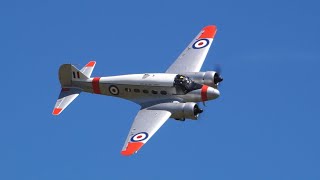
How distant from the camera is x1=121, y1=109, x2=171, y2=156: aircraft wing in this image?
5209cm

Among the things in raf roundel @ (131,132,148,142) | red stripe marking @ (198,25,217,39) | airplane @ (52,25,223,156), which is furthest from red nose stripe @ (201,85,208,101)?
red stripe marking @ (198,25,217,39)

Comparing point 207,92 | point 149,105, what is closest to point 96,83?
point 149,105

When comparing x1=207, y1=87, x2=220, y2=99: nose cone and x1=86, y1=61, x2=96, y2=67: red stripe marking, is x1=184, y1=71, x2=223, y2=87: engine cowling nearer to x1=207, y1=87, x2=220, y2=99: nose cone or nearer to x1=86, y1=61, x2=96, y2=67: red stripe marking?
x1=207, y1=87, x2=220, y2=99: nose cone

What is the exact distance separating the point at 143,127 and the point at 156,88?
14.2ft

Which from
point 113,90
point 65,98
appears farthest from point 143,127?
point 65,98

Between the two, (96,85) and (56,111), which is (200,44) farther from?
(56,111)

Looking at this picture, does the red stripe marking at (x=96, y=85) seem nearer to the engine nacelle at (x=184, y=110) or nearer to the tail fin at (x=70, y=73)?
the tail fin at (x=70, y=73)

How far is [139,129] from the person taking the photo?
178 ft

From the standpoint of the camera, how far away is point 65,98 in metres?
61.3

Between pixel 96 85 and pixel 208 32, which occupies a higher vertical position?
pixel 208 32

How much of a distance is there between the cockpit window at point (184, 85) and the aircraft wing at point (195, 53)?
3.82 m

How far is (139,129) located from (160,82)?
502 centimetres

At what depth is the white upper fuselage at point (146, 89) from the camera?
186 feet

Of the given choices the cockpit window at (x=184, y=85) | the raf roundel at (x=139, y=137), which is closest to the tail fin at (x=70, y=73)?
the cockpit window at (x=184, y=85)
